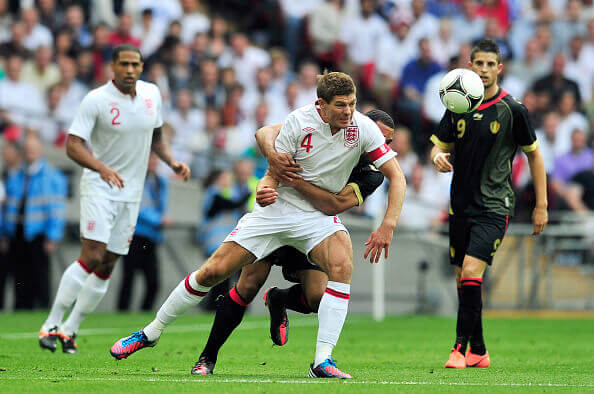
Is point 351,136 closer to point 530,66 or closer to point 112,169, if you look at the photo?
point 112,169

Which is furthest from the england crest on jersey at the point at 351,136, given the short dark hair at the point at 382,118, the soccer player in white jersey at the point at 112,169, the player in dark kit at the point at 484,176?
the soccer player in white jersey at the point at 112,169

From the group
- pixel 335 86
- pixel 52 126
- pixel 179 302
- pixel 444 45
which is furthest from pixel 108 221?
pixel 444 45

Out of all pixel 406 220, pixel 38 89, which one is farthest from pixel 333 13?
pixel 38 89

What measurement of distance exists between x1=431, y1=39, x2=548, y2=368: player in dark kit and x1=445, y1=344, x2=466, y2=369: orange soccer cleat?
19 centimetres

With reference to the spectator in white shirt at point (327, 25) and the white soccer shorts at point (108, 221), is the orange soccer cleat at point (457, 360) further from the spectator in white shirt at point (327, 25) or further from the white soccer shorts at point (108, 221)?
the spectator in white shirt at point (327, 25)

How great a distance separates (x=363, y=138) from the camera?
7.31m

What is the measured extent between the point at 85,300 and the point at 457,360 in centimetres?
363

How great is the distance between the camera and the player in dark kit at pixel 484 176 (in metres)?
8.76

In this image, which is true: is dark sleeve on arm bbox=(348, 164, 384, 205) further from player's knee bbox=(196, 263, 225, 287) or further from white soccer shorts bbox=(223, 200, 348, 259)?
player's knee bbox=(196, 263, 225, 287)

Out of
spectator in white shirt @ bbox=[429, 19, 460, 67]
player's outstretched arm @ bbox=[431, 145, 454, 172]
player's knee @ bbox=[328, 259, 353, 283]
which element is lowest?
player's knee @ bbox=[328, 259, 353, 283]

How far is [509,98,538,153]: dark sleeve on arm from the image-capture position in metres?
8.81

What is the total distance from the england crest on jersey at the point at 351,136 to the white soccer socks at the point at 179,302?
142 cm

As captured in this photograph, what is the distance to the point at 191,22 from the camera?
19.5m

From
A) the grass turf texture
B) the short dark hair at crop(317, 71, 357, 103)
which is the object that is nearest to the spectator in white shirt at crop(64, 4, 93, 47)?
the grass turf texture
